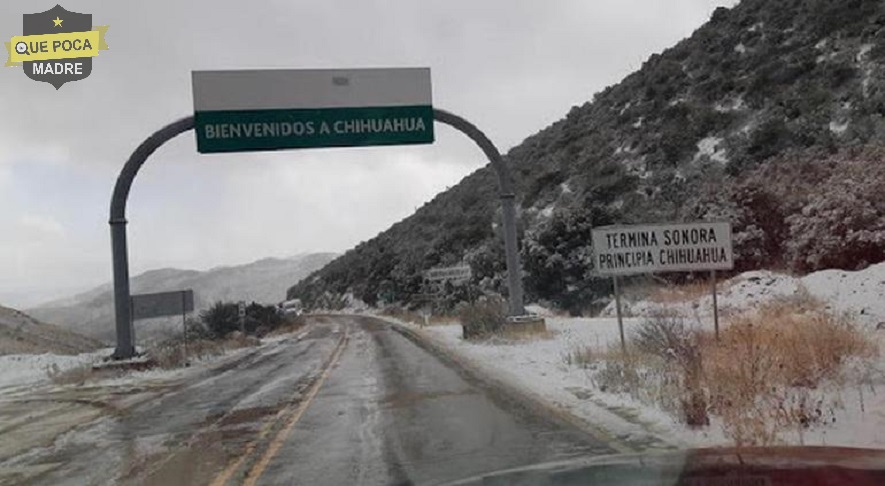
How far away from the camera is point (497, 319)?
26.8 m

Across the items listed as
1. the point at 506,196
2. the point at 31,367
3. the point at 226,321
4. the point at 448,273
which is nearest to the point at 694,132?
the point at 448,273

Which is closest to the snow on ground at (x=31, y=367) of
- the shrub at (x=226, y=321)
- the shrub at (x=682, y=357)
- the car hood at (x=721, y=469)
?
the shrub at (x=226, y=321)

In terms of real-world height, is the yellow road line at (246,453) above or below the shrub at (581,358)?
below

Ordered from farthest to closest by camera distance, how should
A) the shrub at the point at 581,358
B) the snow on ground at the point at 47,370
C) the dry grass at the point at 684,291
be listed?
the dry grass at the point at 684,291 < the snow on ground at the point at 47,370 < the shrub at the point at 581,358

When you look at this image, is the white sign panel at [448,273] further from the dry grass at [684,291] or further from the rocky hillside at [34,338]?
the rocky hillside at [34,338]

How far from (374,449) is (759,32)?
43299mm

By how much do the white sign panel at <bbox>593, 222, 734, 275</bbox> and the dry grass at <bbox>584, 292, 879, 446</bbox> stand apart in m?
1.03

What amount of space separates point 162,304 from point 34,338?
72.5 feet

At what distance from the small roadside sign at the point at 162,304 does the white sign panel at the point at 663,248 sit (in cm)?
1637

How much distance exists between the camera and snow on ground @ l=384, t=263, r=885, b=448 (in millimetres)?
7881

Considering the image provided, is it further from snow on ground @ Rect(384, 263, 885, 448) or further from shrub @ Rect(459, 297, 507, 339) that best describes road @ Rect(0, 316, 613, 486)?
shrub @ Rect(459, 297, 507, 339)

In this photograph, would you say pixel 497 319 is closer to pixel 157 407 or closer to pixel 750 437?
pixel 157 407

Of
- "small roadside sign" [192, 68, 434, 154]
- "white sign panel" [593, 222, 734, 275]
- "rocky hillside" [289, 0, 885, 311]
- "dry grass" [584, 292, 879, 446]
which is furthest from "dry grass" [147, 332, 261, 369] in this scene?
"dry grass" [584, 292, 879, 446]

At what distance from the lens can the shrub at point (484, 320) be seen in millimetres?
26406
